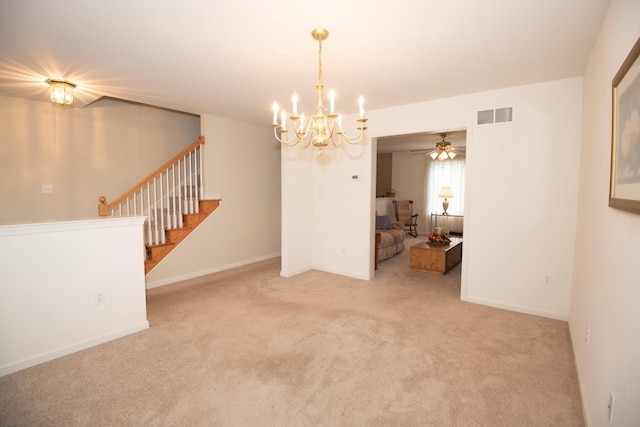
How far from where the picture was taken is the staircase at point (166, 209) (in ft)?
14.1

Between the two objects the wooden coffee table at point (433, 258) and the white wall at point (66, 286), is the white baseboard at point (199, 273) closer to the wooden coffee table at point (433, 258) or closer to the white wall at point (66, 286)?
the white wall at point (66, 286)

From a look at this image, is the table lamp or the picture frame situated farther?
the table lamp

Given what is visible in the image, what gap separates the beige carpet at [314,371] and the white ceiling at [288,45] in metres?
2.48

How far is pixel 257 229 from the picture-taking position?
19.3 ft

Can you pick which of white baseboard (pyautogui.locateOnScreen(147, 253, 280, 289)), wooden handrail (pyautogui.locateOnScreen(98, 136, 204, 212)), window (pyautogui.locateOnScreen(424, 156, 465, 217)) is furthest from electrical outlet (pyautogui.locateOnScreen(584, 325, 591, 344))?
window (pyautogui.locateOnScreen(424, 156, 465, 217))

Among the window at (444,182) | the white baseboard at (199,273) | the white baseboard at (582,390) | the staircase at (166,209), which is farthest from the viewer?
the window at (444,182)

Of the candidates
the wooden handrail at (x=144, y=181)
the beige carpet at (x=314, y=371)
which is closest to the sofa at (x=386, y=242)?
the beige carpet at (x=314, y=371)

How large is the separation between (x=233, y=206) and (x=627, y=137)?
194 inches

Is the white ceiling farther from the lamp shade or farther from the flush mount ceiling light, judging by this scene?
the lamp shade

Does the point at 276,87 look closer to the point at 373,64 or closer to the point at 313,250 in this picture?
the point at 373,64

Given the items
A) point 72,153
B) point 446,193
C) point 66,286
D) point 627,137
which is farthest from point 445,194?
point 66,286

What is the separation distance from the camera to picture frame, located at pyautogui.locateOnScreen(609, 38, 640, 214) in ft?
4.02

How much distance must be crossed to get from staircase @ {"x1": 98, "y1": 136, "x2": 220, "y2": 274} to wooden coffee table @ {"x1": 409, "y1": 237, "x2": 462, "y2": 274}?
3410 millimetres

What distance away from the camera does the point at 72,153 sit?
4.25 metres
